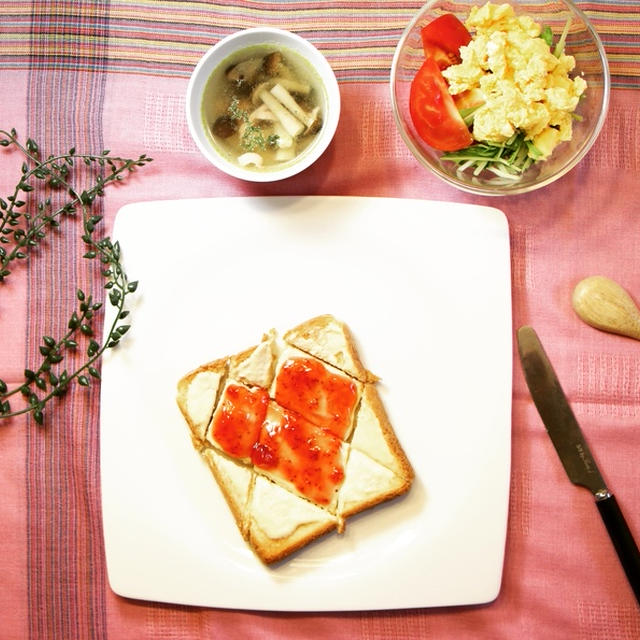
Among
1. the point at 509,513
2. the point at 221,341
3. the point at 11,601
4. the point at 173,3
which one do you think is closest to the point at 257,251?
the point at 221,341

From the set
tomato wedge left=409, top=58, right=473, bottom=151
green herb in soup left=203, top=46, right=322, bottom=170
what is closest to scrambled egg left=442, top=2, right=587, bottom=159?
tomato wedge left=409, top=58, right=473, bottom=151

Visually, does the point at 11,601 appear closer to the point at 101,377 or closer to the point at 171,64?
the point at 101,377

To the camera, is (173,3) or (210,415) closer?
(210,415)

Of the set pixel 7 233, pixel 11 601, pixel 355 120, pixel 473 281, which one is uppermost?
pixel 355 120

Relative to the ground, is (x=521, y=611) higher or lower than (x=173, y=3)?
lower

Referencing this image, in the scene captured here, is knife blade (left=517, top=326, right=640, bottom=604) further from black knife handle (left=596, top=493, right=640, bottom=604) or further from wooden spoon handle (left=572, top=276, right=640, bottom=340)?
wooden spoon handle (left=572, top=276, right=640, bottom=340)

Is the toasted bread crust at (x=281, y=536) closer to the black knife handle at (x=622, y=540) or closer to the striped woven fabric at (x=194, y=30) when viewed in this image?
the black knife handle at (x=622, y=540)
